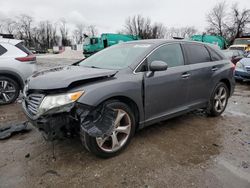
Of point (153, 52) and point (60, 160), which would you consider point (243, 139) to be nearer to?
point (153, 52)

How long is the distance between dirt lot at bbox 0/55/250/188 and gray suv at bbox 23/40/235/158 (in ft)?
1.06

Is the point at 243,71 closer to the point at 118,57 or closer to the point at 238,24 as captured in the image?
the point at 118,57

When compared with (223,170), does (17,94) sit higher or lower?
higher

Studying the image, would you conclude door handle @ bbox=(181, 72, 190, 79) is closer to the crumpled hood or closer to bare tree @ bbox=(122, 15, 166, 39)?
the crumpled hood

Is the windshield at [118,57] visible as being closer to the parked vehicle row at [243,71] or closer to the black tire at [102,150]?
the black tire at [102,150]

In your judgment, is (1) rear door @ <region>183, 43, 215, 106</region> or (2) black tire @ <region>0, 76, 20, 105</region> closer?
(1) rear door @ <region>183, 43, 215, 106</region>

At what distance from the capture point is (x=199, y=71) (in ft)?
12.7

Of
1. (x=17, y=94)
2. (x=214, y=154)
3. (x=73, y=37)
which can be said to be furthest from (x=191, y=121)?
(x=73, y=37)

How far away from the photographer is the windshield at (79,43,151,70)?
3.22m

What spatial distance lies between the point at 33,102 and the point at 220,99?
374cm

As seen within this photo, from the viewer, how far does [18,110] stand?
4.89 meters

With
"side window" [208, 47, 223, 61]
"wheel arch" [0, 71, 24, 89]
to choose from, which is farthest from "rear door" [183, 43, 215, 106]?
"wheel arch" [0, 71, 24, 89]

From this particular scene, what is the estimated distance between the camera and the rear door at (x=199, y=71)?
379 cm

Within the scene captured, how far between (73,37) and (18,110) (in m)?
88.4
